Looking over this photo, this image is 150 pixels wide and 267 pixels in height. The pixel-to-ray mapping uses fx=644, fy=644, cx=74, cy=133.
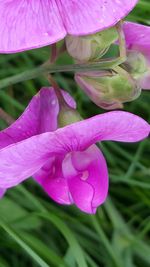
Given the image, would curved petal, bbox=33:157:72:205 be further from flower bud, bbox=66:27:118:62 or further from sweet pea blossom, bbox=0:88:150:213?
flower bud, bbox=66:27:118:62

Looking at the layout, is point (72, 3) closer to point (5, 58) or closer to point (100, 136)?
point (100, 136)

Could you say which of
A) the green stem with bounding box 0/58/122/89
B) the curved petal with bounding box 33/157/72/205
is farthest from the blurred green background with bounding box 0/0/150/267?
the green stem with bounding box 0/58/122/89

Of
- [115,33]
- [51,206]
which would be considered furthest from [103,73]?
[51,206]

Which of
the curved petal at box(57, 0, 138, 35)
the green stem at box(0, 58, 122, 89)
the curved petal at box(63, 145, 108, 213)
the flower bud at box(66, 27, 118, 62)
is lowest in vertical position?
the curved petal at box(63, 145, 108, 213)

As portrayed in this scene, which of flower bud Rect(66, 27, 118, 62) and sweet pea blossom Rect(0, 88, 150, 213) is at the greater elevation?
flower bud Rect(66, 27, 118, 62)

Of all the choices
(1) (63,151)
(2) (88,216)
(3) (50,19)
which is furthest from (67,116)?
(2) (88,216)

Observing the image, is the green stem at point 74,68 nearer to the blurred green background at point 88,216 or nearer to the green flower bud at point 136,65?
the green flower bud at point 136,65

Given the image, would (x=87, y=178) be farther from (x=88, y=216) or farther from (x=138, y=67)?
(x=88, y=216)
